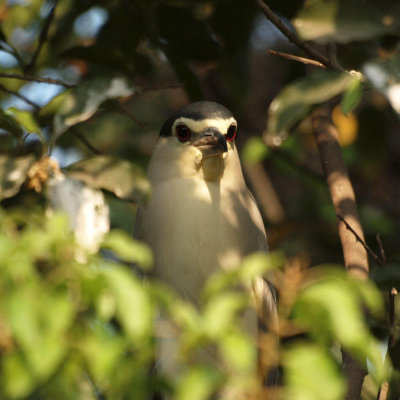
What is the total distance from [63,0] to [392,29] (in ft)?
4.18

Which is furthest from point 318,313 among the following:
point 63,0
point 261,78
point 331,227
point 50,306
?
point 261,78

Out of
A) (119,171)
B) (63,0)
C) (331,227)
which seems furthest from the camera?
(331,227)

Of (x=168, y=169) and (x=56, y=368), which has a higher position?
(x=56, y=368)

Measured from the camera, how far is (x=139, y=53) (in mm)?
2635

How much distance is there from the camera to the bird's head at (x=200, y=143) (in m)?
2.41

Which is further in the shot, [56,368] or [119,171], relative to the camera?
[119,171]

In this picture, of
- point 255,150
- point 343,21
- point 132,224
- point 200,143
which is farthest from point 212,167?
point 343,21

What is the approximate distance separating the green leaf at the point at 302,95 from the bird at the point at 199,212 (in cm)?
93

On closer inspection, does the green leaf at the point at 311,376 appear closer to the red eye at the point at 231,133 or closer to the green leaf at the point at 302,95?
the green leaf at the point at 302,95

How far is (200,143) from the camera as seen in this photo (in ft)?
7.99

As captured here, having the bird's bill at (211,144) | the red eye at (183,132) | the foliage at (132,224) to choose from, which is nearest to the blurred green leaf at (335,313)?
the foliage at (132,224)

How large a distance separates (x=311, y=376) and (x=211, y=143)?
155 centimetres

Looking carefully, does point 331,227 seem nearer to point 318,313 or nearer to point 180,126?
point 180,126

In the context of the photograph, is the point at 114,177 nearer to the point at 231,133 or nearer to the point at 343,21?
the point at 343,21
